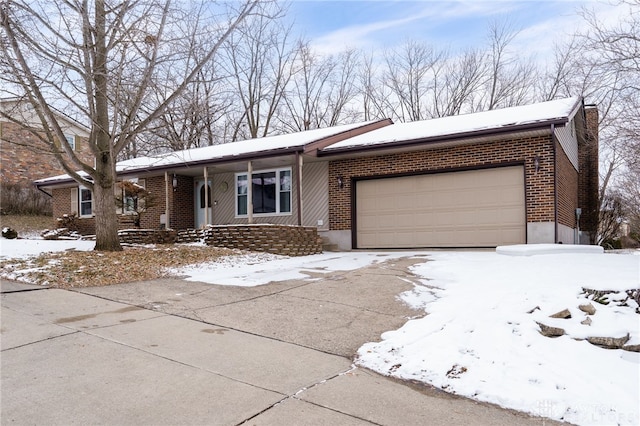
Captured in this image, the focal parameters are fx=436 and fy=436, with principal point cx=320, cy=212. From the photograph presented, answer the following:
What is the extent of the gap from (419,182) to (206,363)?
980 centimetres

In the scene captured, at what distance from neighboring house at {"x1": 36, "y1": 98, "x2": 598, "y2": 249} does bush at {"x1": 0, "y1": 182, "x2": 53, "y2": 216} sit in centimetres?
A: 943

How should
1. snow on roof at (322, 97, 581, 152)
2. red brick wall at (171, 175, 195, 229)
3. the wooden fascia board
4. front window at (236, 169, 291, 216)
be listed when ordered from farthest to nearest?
red brick wall at (171, 175, 195, 229), front window at (236, 169, 291, 216), the wooden fascia board, snow on roof at (322, 97, 581, 152)

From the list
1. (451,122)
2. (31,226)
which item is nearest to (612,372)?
(451,122)

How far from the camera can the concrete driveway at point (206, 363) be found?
294cm

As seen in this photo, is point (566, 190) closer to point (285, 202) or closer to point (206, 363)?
point (285, 202)

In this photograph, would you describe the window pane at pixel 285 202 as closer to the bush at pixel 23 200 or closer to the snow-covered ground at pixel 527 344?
the snow-covered ground at pixel 527 344

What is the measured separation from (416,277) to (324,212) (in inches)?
267

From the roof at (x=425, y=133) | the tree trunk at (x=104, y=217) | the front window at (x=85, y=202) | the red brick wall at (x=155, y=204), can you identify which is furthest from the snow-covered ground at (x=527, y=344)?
the front window at (x=85, y=202)

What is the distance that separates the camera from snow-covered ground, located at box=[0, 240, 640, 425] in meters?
3.21

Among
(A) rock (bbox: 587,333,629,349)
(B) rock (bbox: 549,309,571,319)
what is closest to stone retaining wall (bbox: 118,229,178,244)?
(B) rock (bbox: 549,309,571,319)

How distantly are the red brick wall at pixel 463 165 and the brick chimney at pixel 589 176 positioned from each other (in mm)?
6308

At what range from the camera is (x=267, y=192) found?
1511 centimetres

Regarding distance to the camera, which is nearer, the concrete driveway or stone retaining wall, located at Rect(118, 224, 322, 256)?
the concrete driveway

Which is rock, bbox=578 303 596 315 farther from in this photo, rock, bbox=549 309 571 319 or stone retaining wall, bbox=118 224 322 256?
stone retaining wall, bbox=118 224 322 256
